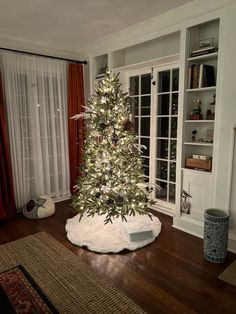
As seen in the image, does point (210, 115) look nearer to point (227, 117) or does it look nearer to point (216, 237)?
point (227, 117)

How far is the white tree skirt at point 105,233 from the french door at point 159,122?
0.63 metres

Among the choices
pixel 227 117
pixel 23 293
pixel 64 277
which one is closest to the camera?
pixel 23 293

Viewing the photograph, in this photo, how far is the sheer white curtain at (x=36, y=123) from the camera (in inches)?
137

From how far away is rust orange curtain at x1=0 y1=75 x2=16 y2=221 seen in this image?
10.9 ft

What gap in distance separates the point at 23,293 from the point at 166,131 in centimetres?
271

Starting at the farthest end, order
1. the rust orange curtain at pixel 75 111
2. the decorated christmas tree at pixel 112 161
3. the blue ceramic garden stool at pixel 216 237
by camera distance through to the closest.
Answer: the rust orange curtain at pixel 75 111, the decorated christmas tree at pixel 112 161, the blue ceramic garden stool at pixel 216 237

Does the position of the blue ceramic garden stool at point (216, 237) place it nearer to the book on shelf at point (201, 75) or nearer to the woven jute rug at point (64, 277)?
the woven jute rug at point (64, 277)

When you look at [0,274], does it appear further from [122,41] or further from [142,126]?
[122,41]

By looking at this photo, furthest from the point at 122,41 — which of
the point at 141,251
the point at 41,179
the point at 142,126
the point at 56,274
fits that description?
the point at 56,274

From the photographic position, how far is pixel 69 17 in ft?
9.36

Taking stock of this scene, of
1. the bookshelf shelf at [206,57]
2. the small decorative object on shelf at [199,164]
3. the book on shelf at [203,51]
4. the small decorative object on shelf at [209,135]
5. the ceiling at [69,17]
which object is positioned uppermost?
the ceiling at [69,17]

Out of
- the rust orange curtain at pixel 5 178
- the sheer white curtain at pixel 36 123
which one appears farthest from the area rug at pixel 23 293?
the sheer white curtain at pixel 36 123

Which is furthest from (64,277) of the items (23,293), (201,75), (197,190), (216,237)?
(201,75)

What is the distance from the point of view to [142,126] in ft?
12.8
